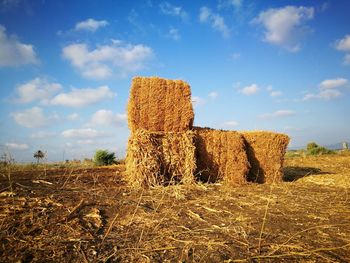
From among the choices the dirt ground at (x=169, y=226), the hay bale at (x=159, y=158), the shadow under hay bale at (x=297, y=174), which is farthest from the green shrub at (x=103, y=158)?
the shadow under hay bale at (x=297, y=174)

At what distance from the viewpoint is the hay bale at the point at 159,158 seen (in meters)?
7.48

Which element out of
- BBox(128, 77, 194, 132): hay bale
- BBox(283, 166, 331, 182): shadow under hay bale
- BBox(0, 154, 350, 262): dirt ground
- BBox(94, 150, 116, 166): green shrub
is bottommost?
BBox(0, 154, 350, 262): dirt ground

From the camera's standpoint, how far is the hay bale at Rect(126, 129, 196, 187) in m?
7.48

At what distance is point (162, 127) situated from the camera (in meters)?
8.23

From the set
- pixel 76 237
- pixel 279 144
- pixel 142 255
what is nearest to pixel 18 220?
pixel 76 237

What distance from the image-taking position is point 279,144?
9.62 m

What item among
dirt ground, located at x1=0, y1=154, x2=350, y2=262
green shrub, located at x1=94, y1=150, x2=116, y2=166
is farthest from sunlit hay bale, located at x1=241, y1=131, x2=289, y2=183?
green shrub, located at x1=94, y1=150, x2=116, y2=166

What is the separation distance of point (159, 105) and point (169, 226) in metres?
4.47

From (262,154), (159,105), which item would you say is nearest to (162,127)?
(159,105)

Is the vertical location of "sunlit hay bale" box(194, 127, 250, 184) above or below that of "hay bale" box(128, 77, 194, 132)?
below

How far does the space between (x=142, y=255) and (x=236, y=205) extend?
300cm

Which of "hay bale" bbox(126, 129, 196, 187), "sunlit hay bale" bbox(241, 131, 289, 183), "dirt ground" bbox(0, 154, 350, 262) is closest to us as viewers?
"dirt ground" bbox(0, 154, 350, 262)

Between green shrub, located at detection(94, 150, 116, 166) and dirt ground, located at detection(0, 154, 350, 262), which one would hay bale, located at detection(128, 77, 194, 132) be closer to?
dirt ground, located at detection(0, 154, 350, 262)

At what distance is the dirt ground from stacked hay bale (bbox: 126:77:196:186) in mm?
1174
